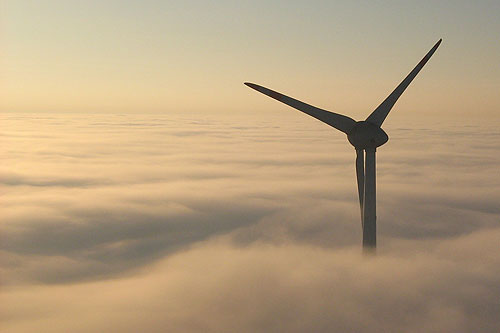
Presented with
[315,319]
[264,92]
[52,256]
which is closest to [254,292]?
[315,319]

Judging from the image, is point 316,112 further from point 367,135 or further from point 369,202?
point 369,202

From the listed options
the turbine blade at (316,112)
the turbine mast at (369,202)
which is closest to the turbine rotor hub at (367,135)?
the turbine mast at (369,202)

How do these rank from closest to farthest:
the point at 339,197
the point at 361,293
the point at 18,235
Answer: the point at 361,293
the point at 18,235
the point at 339,197

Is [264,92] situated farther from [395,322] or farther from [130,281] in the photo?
[130,281]

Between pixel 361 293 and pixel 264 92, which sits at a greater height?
pixel 264 92

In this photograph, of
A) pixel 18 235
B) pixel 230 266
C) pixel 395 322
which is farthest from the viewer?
pixel 18 235

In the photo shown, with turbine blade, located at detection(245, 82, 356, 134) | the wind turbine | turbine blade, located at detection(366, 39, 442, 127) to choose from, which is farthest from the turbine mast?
turbine blade, located at detection(366, 39, 442, 127)

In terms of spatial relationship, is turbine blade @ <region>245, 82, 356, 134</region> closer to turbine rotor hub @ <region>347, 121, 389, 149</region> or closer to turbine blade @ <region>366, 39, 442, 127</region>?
turbine rotor hub @ <region>347, 121, 389, 149</region>

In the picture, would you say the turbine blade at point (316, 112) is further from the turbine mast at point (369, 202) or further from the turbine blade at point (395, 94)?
the turbine mast at point (369, 202)

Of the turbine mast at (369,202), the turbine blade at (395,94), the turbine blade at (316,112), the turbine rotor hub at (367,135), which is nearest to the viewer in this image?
the turbine blade at (316,112)
